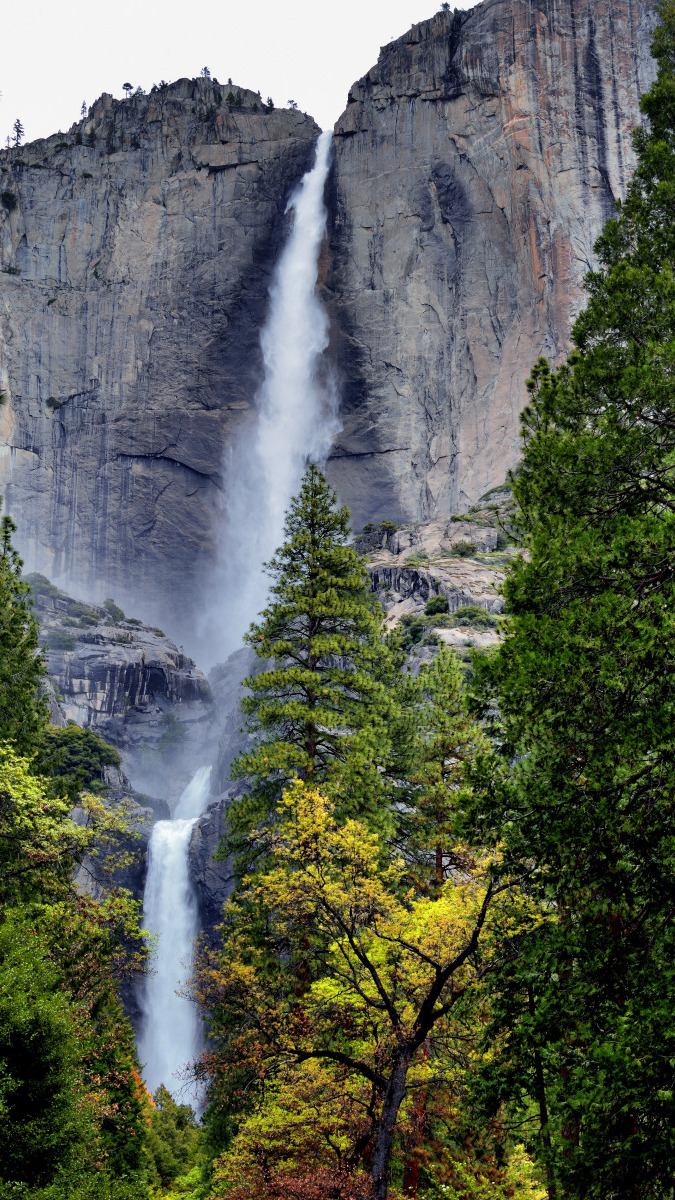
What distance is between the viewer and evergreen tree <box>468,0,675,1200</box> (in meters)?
6.64

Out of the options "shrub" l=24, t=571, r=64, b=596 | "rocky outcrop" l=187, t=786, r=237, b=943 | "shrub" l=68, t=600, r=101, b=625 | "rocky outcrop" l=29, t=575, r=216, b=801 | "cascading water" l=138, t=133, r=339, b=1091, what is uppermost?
"cascading water" l=138, t=133, r=339, b=1091

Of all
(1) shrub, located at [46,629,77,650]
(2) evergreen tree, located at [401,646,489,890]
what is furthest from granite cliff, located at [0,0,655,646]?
(2) evergreen tree, located at [401,646,489,890]

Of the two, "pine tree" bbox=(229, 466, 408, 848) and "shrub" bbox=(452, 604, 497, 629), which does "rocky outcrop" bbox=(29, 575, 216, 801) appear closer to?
"shrub" bbox=(452, 604, 497, 629)

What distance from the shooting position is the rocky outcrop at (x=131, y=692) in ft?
216

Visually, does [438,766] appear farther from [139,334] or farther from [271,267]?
[139,334]

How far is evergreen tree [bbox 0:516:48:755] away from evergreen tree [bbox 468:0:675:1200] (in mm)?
10758

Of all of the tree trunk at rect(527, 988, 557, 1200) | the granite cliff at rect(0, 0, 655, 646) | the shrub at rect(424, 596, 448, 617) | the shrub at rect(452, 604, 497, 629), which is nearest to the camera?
the tree trunk at rect(527, 988, 557, 1200)

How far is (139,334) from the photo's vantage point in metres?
83.7

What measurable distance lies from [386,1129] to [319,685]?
9.65 metres

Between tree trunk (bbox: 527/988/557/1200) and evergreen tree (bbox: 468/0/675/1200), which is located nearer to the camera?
evergreen tree (bbox: 468/0/675/1200)

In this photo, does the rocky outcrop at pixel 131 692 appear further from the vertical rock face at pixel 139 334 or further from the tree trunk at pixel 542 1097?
the tree trunk at pixel 542 1097

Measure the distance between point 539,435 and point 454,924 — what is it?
6.22m

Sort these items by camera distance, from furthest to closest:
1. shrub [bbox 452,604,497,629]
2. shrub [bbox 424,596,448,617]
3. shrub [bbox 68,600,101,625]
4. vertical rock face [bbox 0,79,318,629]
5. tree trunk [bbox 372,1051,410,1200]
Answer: vertical rock face [bbox 0,79,318,629] → shrub [bbox 68,600,101,625] → shrub [bbox 424,596,448,617] → shrub [bbox 452,604,497,629] → tree trunk [bbox 372,1051,410,1200]

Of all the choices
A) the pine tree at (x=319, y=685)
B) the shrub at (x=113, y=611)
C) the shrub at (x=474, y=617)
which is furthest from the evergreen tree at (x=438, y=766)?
the shrub at (x=113, y=611)
